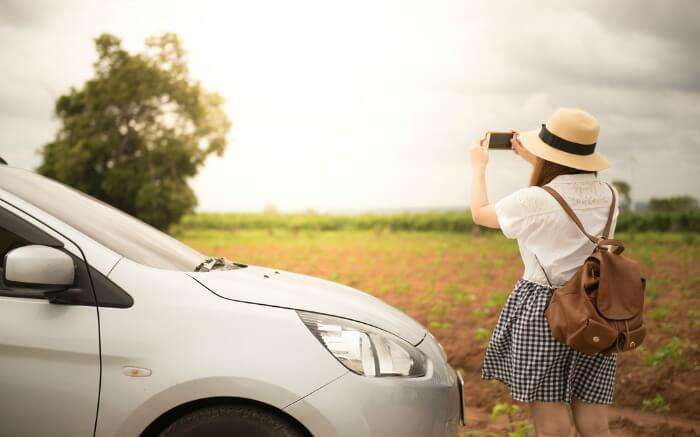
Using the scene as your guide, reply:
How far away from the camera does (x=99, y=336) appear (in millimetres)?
2090

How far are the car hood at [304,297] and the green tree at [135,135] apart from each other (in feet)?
99.1

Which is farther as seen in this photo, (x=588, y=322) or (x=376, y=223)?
(x=376, y=223)

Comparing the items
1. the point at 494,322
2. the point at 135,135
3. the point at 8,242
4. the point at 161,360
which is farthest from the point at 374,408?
the point at 135,135

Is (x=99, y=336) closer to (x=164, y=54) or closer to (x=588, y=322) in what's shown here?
(x=588, y=322)

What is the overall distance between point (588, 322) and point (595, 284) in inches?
6.1

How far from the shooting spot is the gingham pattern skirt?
2.49m

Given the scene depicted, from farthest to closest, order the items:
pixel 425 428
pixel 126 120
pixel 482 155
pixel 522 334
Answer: pixel 126 120, pixel 482 155, pixel 522 334, pixel 425 428

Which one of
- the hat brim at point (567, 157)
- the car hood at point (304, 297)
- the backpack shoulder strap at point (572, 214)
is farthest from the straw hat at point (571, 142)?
the car hood at point (304, 297)

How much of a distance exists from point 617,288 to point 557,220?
0.35m

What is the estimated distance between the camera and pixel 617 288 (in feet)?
7.62

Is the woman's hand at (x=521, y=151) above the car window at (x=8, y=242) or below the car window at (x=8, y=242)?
above

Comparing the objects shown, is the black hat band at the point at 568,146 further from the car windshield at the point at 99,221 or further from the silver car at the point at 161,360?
the car windshield at the point at 99,221

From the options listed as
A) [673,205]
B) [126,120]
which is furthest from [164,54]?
[673,205]

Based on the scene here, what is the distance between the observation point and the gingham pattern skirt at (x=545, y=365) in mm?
2490
